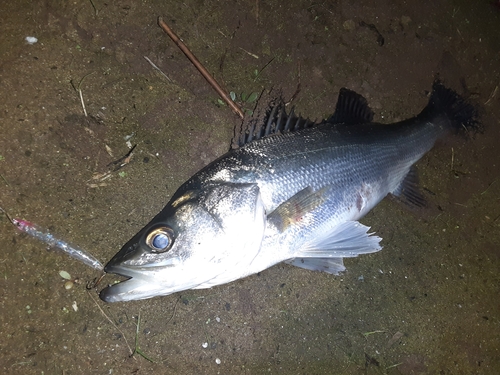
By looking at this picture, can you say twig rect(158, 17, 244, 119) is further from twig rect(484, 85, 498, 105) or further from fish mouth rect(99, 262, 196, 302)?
twig rect(484, 85, 498, 105)

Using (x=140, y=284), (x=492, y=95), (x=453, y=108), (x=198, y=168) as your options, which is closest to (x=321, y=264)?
(x=198, y=168)

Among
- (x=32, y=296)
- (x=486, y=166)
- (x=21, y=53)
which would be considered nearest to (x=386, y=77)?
(x=486, y=166)

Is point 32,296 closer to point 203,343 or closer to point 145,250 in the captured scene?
point 145,250

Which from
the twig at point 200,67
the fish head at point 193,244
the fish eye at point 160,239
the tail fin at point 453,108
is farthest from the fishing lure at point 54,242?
the tail fin at point 453,108

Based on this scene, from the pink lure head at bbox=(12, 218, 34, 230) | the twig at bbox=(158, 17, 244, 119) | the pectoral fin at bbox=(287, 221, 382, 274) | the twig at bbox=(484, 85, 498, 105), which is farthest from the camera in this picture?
the twig at bbox=(484, 85, 498, 105)

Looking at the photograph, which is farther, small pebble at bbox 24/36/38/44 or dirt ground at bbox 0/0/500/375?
small pebble at bbox 24/36/38/44

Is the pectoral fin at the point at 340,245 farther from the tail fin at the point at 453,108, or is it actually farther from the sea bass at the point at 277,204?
the tail fin at the point at 453,108

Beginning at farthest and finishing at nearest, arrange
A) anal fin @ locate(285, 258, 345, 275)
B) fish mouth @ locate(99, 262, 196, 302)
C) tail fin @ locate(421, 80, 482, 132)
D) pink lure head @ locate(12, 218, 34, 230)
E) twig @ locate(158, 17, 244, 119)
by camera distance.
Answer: tail fin @ locate(421, 80, 482, 132) < twig @ locate(158, 17, 244, 119) < anal fin @ locate(285, 258, 345, 275) < pink lure head @ locate(12, 218, 34, 230) < fish mouth @ locate(99, 262, 196, 302)

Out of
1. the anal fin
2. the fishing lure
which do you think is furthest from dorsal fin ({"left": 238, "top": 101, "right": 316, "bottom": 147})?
the fishing lure
